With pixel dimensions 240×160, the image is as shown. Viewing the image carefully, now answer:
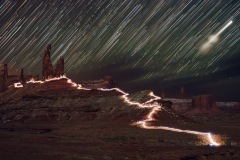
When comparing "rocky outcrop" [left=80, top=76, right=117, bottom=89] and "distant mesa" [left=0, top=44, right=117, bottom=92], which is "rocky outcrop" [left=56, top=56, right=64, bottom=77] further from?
"rocky outcrop" [left=80, top=76, right=117, bottom=89]

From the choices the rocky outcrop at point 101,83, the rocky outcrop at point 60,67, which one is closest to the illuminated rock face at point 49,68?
the rocky outcrop at point 60,67

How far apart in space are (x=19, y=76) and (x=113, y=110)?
278 ft

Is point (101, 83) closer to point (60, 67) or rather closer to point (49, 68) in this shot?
point (60, 67)

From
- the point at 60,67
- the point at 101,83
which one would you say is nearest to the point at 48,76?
the point at 60,67

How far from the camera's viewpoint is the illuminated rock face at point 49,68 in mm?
125750

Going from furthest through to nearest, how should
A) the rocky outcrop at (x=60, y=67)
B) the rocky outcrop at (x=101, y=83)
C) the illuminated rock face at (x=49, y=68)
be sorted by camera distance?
the illuminated rock face at (x=49, y=68) < the rocky outcrop at (x=60, y=67) < the rocky outcrop at (x=101, y=83)

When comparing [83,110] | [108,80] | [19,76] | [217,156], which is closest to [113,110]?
[83,110]

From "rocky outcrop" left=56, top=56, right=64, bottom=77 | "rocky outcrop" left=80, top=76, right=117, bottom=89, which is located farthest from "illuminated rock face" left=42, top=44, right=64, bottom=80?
"rocky outcrop" left=80, top=76, right=117, bottom=89

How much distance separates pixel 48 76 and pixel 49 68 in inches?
190

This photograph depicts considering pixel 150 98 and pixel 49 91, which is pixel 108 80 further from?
pixel 150 98

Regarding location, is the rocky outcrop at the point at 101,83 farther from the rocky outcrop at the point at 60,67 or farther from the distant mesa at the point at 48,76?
the rocky outcrop at the point at 60,67

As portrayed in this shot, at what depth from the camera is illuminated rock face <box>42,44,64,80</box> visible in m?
126

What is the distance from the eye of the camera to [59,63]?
5098 inches

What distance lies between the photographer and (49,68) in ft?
422
